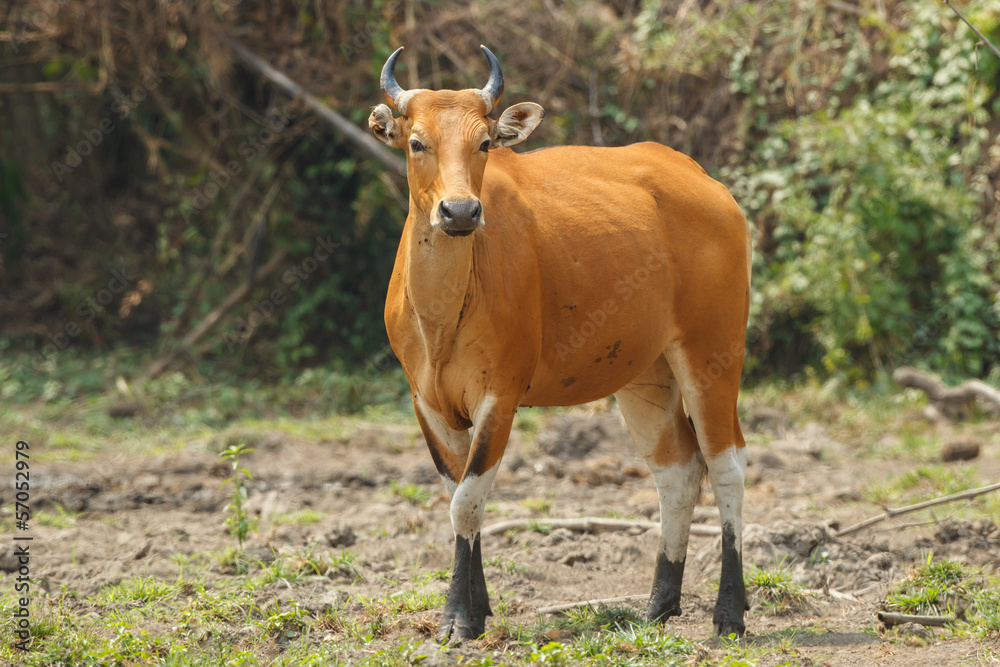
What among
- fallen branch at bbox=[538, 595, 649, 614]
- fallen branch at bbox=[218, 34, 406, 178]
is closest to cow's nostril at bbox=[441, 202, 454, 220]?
fallen branch at bbox=[538, 595, 649, 614]

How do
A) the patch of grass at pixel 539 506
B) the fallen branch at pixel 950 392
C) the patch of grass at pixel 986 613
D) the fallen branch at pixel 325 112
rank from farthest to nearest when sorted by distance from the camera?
1. the fallen branch at pixel 325 112
2. the fallen branch at pixel 950 392
3. the patch of grass at pixel 539 506
4. the patch of grass at pixel 986 613

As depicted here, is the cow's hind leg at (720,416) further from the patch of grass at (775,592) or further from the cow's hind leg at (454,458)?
the cow's hind leg at (454,458)

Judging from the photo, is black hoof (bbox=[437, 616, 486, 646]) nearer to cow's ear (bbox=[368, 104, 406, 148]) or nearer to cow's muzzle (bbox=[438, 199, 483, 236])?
cow's muzzle (bbox=[438, 199, 483, 236])

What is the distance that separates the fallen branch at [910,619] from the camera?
4.52m

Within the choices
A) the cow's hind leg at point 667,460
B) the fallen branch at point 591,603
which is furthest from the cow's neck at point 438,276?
the fallen branch at point 591,603

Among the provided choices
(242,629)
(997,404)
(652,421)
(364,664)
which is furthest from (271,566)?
(997,404)

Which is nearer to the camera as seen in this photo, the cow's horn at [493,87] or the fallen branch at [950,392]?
the cow's horn at [493,87]

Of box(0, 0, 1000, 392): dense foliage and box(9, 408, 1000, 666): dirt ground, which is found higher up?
box(0, 0, 1000, 392): dense foliage

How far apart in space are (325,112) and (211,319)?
A: 295 cm

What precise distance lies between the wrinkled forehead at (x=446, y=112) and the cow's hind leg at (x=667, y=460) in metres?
1.69

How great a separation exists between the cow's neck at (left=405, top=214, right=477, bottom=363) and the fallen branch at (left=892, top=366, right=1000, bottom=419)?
584 centimetres

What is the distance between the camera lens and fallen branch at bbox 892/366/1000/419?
8.33 m

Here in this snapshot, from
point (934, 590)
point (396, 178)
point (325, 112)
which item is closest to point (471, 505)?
point (934, 590)

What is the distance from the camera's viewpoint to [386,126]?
404cm
